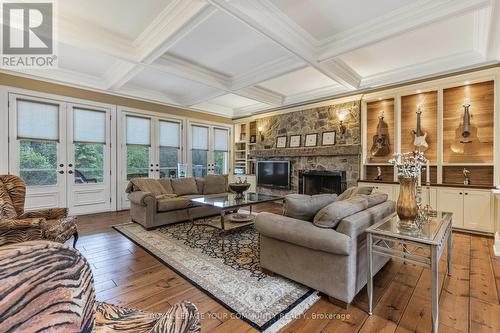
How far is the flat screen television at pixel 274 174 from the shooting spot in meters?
6.51

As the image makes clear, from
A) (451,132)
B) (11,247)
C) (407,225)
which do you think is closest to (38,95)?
(11,247)

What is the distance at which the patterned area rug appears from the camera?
1.83m

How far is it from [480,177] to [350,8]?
3707 mm

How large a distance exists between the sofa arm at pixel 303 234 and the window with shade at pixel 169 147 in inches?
187

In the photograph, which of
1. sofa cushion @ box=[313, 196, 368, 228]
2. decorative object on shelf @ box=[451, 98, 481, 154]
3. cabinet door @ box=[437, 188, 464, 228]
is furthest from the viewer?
decorative object on shelf @ box=[451, 98, 481, 154]

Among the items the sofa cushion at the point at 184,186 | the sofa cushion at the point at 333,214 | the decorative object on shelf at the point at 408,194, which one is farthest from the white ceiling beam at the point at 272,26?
the sofa cushion at the point at 184,186

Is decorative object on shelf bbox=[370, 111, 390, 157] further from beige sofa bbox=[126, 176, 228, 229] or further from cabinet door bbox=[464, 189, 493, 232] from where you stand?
beige sofa bbox=[126, 176, 228, 229]

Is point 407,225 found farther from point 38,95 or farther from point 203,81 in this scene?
point 38,95

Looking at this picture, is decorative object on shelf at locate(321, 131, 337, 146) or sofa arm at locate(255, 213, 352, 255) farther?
decorative object on shelf at locate(321, 131, 337, 146)

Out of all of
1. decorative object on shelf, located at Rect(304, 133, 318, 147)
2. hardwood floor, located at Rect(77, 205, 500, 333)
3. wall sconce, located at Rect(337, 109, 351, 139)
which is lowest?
hardwood floor, located at Rect(77, 205, 500, 333)

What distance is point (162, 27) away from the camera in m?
3.04

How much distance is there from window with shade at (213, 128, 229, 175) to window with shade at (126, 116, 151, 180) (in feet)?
7.28

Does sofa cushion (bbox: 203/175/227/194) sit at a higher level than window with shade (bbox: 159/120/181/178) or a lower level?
lower

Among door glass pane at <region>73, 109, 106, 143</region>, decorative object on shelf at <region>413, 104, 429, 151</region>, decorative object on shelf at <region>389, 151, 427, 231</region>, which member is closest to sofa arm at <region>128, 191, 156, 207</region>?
door glass pane at <region>73, 109, 106, 143</region>
